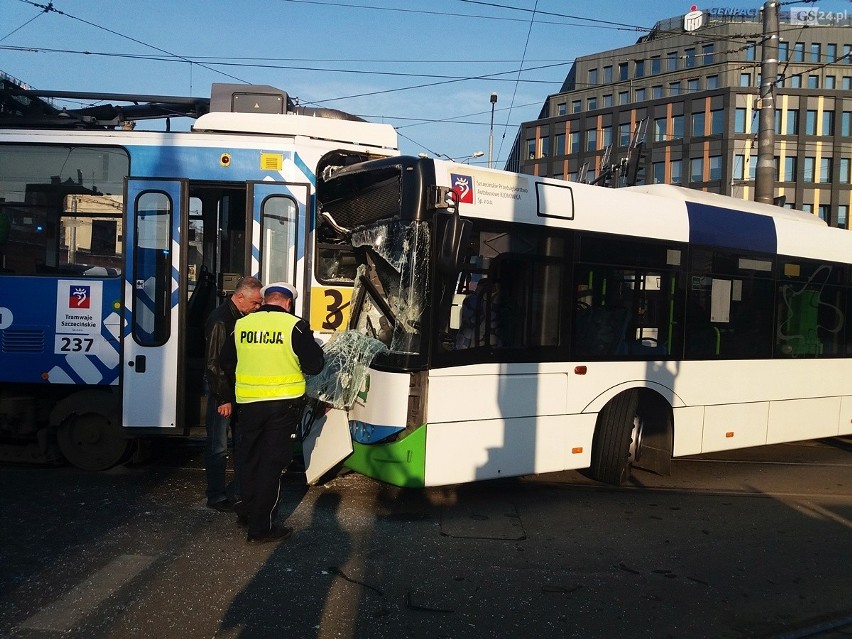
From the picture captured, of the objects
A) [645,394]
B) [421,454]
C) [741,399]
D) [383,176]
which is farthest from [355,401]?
[741,399]

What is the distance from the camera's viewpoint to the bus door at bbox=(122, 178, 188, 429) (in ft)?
21.4

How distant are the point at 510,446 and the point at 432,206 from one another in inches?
85.3

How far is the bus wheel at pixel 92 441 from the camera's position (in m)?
6.91

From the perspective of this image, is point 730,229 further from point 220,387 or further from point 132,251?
point 132,251

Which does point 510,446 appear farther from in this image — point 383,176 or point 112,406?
point 112,406

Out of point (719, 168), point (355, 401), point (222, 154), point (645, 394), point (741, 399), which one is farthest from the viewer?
point (719, 168)

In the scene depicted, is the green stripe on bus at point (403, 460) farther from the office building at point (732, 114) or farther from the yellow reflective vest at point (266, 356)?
the office building at point (732, 114)

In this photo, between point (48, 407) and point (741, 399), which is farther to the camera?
point (741, 399)

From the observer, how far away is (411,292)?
5.64 metres

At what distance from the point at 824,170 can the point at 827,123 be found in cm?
373

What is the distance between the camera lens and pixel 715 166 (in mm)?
56438

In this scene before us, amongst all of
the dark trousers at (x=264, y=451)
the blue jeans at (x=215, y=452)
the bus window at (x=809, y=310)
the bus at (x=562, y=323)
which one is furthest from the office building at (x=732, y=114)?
the dark trousers at (x=264, y=451)

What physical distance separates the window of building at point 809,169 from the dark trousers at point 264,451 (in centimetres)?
6233

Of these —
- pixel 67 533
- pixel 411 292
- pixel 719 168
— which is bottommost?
pixel 67 533
